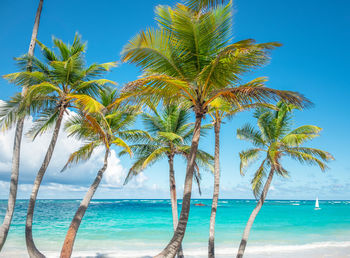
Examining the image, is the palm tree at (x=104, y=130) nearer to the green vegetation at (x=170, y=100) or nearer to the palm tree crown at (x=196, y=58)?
the green vegetation at (x=170, y=100)

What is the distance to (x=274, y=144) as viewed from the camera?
32.0 feet

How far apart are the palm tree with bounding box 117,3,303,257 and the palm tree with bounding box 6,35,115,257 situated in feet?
10.5

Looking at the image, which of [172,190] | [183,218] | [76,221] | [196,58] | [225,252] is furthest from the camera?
[225,252]

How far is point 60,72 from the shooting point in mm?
8797

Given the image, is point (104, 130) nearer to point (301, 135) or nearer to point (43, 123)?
point (43, 123)

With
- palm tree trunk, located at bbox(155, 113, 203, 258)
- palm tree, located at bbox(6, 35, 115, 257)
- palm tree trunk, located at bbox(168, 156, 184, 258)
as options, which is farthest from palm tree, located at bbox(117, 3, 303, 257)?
palm tree trunk, located at bbox(168, 156, 184, 258)

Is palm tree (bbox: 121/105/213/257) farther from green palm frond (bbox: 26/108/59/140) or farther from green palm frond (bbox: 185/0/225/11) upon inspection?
green palm frond (bbox: 185/0/225/11)

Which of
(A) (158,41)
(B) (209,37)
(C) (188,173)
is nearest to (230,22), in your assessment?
(B) (209,37)

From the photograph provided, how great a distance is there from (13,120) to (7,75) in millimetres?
1351

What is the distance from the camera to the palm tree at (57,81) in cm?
834

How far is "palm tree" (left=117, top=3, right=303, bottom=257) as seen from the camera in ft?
18.4

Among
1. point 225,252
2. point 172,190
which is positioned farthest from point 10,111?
point 225,252

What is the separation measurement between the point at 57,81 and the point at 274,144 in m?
7.69

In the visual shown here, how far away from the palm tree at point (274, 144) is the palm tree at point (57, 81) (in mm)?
5905
